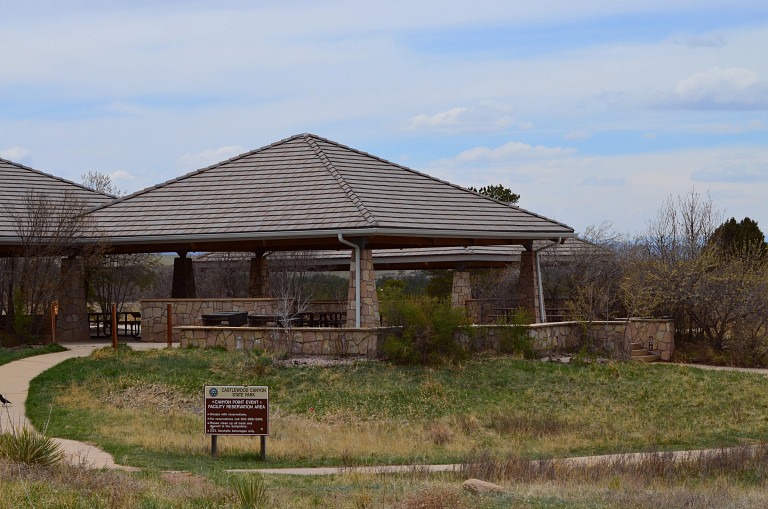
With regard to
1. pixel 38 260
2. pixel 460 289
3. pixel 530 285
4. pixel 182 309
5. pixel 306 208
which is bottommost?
pixel 182 309

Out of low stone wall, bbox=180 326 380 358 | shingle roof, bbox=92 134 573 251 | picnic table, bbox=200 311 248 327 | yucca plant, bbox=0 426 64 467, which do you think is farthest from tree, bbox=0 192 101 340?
yucca plant, bbox=0 426 64 467

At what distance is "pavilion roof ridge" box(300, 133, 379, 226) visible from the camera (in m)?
24.5

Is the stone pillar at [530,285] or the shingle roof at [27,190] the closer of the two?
the stone pillar at [530,285]

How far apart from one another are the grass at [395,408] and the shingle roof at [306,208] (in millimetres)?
3647

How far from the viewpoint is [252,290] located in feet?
103

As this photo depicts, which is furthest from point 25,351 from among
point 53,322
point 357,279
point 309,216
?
point 357,279

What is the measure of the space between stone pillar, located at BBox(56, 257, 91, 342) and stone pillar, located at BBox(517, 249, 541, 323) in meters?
12.4

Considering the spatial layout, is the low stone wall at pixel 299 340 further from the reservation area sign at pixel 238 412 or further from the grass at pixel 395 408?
the reservation area sign at pixel 238 412

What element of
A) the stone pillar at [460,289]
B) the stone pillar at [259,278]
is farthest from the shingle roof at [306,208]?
the stone pillar at [460,289]

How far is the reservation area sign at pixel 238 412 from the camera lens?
48.0 feet

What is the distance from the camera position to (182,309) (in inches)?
1070

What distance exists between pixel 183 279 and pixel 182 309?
381 centimetres

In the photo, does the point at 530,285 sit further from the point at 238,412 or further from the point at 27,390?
the point at 238,412

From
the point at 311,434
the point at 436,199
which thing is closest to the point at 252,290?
the point at 436,199
